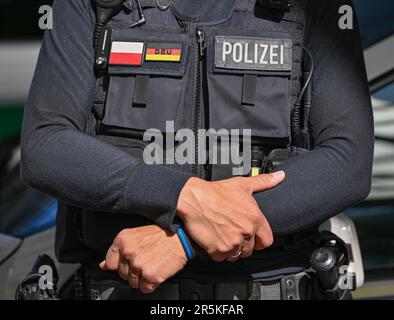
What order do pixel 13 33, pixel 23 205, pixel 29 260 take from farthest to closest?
pixel 13 33 → pixel 23 205 → pixel 29 260

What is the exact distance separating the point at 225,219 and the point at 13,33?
6.51 m

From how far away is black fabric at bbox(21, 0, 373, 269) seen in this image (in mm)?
1651

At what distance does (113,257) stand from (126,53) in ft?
1.46

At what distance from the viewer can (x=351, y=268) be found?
83.4 inches

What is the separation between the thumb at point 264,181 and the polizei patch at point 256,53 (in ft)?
0.80

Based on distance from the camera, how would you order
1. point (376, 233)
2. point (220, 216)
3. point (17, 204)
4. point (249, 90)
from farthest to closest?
1. point (17, 204)
2. point (376, 233)
3. point (249, 90)
4. point (220, 216)

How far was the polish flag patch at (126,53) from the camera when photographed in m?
1.77

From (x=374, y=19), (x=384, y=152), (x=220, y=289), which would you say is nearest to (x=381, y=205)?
(x=384, y=152)

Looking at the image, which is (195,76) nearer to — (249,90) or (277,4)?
(249,90)

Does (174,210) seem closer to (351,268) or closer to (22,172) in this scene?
(22,172)

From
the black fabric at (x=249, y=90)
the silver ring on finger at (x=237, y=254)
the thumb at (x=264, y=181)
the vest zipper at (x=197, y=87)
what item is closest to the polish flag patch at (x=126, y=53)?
the vest zipper at (x=197, y=87)

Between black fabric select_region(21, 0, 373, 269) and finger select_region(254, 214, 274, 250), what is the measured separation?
0.03 metres

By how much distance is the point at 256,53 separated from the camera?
1777mm

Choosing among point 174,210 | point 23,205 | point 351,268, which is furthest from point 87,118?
point 23,205
